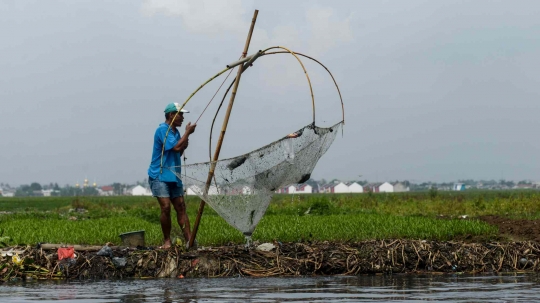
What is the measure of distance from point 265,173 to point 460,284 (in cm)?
258

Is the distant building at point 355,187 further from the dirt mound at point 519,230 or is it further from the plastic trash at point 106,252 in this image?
the plastic trash at point 106,252

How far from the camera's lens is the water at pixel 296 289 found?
7.25m

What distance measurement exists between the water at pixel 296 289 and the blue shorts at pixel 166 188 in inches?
49.4

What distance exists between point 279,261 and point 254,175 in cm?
111

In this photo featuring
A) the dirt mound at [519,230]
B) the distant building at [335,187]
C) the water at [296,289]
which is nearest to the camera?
the water at [296,289]

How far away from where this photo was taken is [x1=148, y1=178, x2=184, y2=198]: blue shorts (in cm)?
983

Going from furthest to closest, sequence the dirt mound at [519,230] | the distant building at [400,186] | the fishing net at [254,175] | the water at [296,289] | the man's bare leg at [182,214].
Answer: the distant building at [400,186] < the dirt mound at [519,230] < the man's bare leg at [182,214] < the fishing net at [254,175] < the water at [296,289]

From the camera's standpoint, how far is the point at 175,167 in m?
9.60

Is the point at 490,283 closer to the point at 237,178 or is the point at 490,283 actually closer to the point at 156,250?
the point at 237,178

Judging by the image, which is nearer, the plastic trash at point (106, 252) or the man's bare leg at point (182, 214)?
the plastic trash at point (106, 252)

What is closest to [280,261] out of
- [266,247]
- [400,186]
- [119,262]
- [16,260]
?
[266,247]

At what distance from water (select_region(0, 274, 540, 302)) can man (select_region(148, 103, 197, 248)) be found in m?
1.23

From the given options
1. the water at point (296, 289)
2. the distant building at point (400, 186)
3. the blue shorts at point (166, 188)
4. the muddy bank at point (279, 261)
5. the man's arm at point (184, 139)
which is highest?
the distant building at point (400, 186)

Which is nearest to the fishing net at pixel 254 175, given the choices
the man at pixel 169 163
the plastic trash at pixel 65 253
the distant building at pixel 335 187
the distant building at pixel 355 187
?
the man at pixel 169 163
